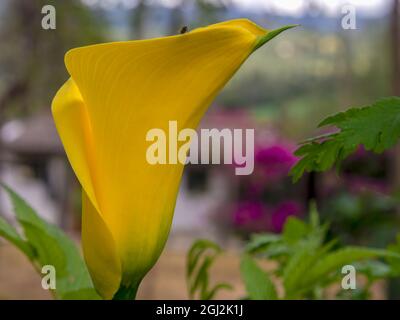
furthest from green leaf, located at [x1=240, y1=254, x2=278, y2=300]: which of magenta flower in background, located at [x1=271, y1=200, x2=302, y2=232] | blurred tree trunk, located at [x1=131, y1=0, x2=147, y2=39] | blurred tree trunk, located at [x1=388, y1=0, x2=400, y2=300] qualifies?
magenta flower in background, located at [x1=271, y1=200, x2=302, y2=232]

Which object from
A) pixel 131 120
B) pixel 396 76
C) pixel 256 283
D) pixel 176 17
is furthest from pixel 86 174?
pixel 176 17

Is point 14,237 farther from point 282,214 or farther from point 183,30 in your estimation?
point 282,214

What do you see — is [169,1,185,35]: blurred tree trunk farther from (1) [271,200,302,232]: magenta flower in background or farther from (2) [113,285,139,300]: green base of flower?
(2) [113,285,139,300]: green base of flower

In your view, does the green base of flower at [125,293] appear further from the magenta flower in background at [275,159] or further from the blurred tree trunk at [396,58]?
the magenta flower in background at [275,159]
